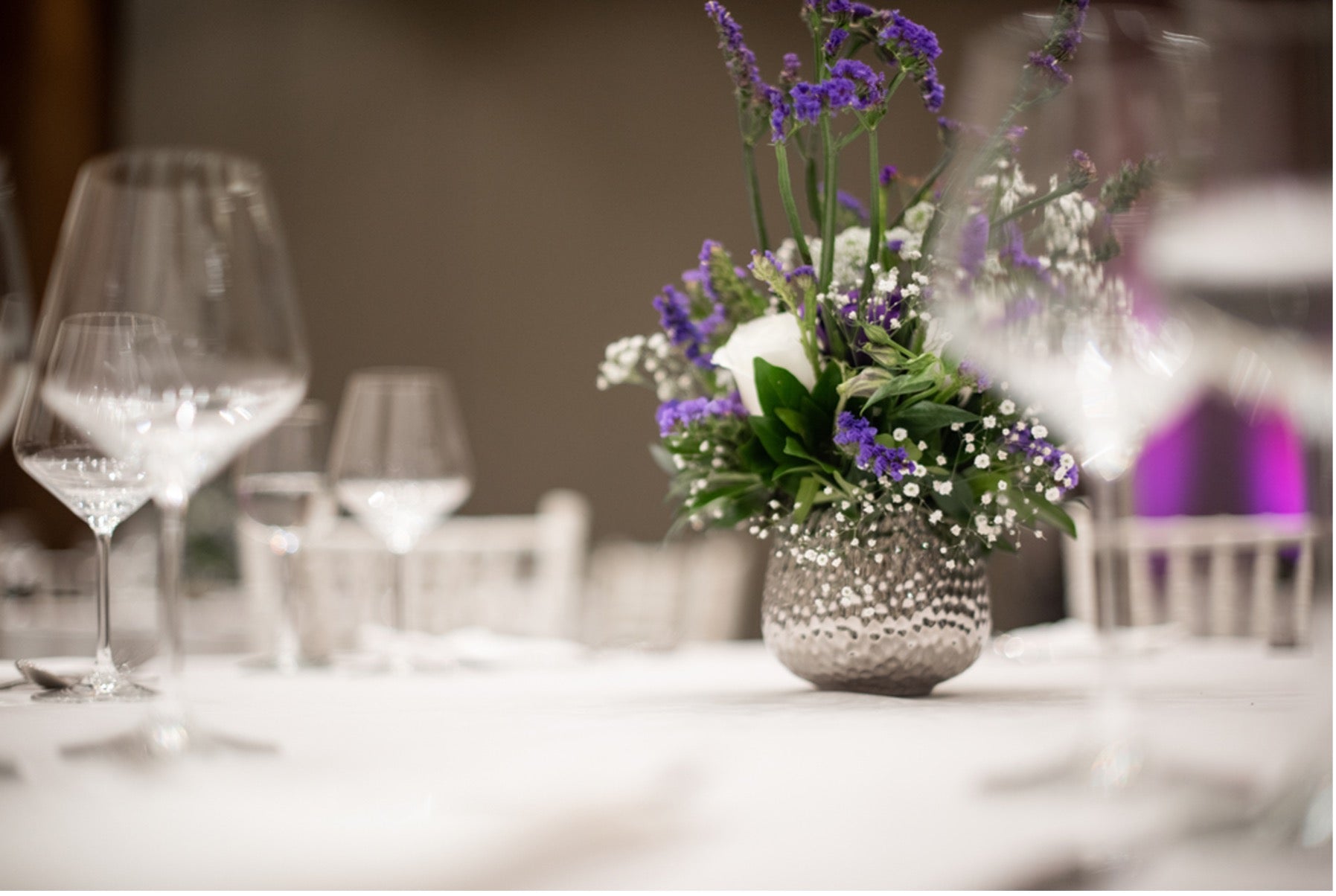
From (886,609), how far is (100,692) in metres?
0.44

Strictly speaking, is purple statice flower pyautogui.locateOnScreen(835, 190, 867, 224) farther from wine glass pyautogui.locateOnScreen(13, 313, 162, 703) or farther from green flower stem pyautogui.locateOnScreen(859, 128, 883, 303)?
wine glass pyautogui.locateOnScreen(13, 313, 162, 703)

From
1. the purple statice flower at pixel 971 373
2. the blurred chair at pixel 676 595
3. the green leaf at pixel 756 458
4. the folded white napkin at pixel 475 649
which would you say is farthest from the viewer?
the blurred chair at pixel 676 595

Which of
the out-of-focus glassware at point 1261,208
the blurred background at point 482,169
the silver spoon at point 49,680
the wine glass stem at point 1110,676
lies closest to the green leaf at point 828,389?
the wine glass stem at point 1110,676

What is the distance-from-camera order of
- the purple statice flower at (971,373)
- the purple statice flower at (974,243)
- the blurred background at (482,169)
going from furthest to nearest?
the blurred background at (482,169)
the purple statice flower at (971,373)
the purple statice flower at (974,243)

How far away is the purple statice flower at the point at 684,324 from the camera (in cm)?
74

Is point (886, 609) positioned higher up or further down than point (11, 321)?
further down

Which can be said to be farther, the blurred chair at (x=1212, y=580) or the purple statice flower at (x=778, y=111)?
the blurred chair at (x=1212, y=580)

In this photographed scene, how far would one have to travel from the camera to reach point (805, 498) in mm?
628

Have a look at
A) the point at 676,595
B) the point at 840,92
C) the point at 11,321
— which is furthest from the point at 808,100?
the point at 676,595

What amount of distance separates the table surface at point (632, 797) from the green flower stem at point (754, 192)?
29 cm

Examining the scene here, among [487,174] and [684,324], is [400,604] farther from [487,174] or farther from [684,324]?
[487,174]

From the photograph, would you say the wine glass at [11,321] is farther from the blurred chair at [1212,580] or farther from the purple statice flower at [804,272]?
the blurred chair at [1212,580]

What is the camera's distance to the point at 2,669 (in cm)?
81

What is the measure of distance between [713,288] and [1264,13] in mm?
463
